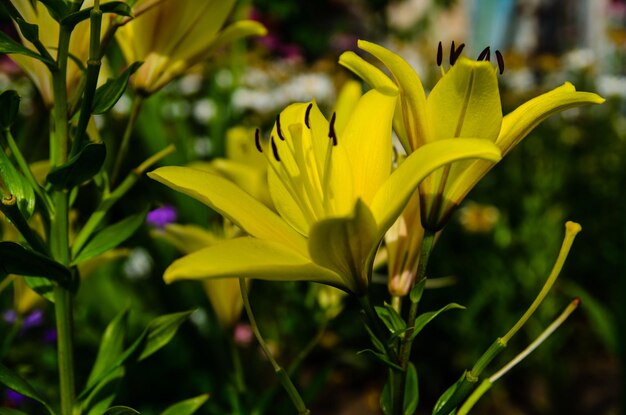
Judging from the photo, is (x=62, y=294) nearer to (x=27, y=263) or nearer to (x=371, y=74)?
(x=27, y=263)

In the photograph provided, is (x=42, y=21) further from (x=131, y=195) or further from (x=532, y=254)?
(x=131, y=195)

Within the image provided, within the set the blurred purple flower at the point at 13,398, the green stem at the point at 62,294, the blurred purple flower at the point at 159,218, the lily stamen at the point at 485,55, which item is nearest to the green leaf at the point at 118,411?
the green stem at the point at 62,294

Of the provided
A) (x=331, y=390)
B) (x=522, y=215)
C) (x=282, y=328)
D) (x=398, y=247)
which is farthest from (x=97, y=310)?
(x=522, y=215)

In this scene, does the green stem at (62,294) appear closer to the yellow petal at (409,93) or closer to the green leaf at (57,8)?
the green leaf at (57,8)

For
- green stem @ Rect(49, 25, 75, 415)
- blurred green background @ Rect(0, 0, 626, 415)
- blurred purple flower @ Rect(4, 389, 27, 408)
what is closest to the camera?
green stem @ Rect(49, 25, 75, 415)

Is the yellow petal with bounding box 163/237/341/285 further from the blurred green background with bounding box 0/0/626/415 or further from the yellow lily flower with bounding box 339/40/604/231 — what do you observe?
the blurred green background with bounding box 0/0/626/415

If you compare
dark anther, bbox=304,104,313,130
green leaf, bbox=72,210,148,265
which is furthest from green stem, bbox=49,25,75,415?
dark anther, bbox=304,104,313,130
